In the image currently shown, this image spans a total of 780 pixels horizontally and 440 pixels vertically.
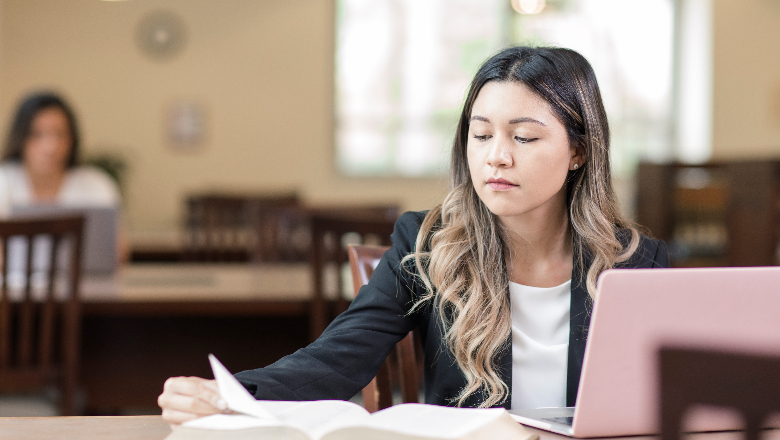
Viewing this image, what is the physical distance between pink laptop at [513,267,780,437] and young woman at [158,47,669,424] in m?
0.33

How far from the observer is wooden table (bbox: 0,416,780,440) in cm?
71

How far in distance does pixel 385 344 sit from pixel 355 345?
0.21ft

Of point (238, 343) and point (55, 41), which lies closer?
point (238, 343)

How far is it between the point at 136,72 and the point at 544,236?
5.76 meters

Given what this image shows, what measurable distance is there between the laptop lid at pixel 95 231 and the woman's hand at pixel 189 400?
1.48 m

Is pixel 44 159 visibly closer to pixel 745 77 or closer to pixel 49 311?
pixel 49 311

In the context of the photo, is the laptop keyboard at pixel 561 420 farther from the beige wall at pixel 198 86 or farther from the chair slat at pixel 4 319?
the beige wall at pixel 198 86

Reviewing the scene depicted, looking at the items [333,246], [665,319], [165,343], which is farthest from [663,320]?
[165,343]

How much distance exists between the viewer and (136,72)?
618cm

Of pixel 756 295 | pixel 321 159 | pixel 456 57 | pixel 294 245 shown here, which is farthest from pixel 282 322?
pixel 456 57

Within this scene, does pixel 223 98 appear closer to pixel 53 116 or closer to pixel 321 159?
pixel 321 159

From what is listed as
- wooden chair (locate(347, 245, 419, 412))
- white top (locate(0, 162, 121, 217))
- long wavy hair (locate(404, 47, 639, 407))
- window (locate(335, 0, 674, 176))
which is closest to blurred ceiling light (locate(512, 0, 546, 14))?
window (locate(335, 0, 674, 176))

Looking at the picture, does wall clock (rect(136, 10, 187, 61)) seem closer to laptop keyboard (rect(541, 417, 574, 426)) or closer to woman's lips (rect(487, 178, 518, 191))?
woman's lips (rect(487, 178, 518, 191))

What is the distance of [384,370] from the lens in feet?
3.65
